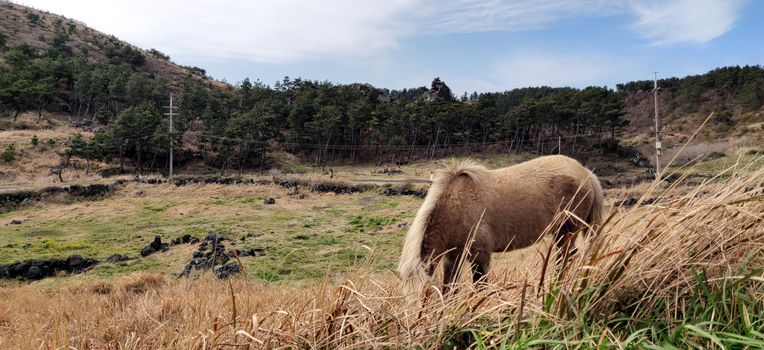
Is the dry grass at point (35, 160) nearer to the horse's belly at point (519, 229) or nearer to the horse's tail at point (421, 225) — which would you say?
the horse's tail at point (421, 225)

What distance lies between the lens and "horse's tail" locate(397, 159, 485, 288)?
9.20ft

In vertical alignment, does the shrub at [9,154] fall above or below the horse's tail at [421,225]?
below

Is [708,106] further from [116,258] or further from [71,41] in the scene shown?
[71,41]

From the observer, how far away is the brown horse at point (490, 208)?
3309 millimetres

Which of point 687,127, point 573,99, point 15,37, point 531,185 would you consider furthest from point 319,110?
point 15,37

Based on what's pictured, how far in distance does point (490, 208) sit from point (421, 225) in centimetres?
75

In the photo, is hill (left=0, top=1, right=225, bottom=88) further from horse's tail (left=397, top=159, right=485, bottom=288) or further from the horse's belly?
the horse's belly

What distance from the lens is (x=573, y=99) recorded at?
187ft

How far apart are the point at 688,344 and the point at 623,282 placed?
0.25m

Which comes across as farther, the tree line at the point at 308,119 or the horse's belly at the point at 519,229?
the tree line at the point at 308,119

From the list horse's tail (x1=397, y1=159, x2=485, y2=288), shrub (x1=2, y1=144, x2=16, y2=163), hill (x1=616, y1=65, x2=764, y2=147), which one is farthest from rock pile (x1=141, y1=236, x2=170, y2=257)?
hill (x1=616, y1=65, x2=764, y2=147)

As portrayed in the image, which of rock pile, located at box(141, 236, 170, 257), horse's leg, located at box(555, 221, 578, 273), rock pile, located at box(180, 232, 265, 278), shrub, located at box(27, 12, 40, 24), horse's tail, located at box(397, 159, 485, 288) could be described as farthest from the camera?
shrub, located at box(27, 12, 40, 24)

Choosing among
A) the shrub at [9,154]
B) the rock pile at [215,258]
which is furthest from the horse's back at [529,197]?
the shrub at [9,154]

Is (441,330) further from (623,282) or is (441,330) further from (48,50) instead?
(48,50)
